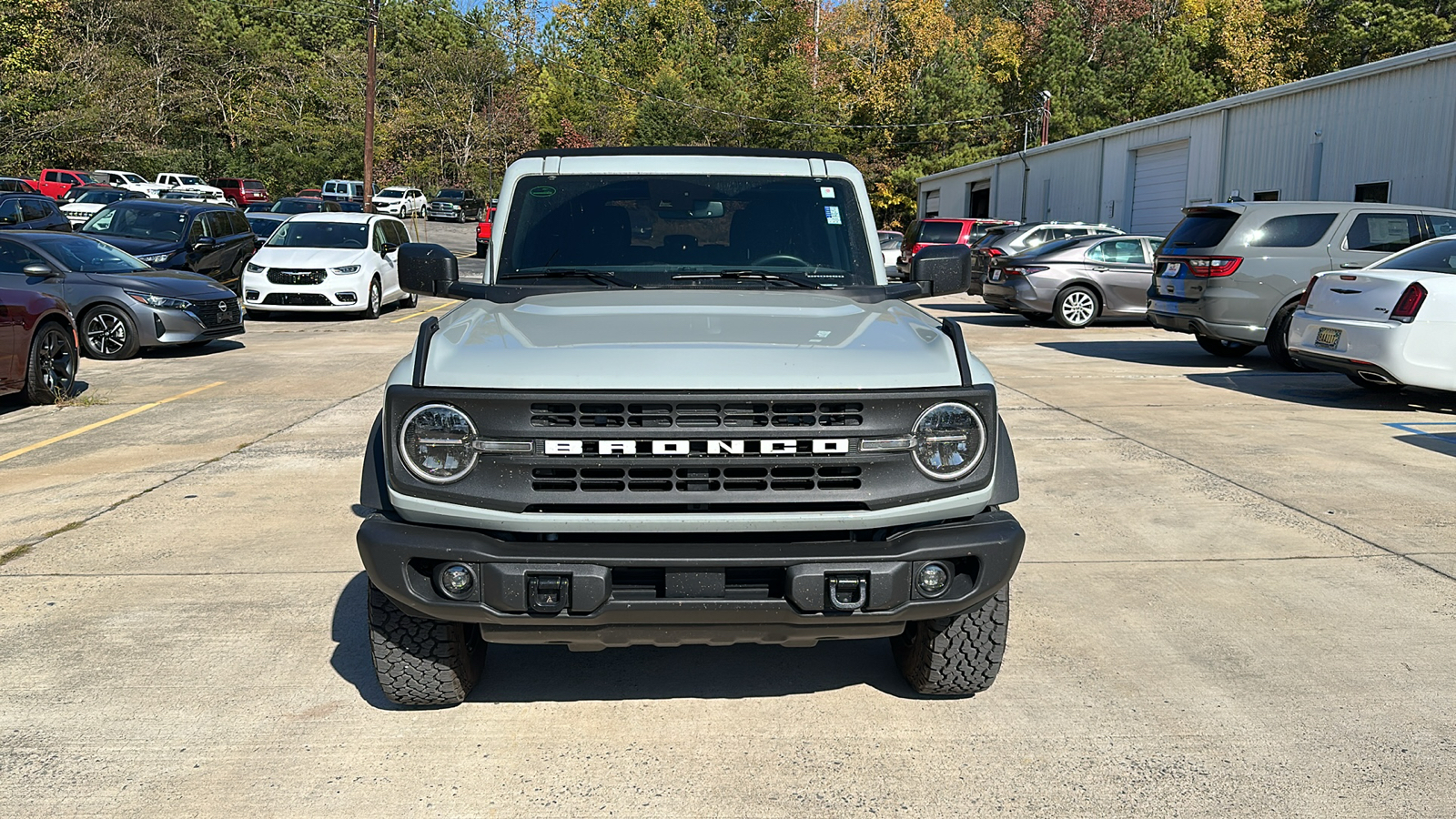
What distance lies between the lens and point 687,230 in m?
4.86

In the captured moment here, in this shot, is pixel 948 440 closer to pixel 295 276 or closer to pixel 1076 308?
pixel 1076 308

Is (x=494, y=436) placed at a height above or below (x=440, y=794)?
above

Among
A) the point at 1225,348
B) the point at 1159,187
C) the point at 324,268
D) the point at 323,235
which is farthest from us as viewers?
the point at 1159,187

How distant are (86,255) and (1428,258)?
45.2 feet

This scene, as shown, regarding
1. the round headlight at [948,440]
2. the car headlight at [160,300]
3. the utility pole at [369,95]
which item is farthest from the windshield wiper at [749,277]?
the utility pole at [369,95]

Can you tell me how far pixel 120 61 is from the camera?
191ft

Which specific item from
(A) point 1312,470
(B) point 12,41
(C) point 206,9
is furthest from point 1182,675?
(C) point 206,9

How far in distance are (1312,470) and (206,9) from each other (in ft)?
265

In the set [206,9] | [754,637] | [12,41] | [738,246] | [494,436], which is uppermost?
[206,9]

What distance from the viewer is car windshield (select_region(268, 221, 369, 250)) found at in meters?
20.8

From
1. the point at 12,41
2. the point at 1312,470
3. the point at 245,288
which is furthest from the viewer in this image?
the point at 12,41

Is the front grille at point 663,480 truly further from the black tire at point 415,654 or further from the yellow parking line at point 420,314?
the yellow parking line at point 420,314

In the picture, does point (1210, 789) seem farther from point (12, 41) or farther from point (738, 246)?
point (12, 41)

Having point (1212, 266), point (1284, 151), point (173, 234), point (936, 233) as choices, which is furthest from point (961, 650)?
point (936, 233)
